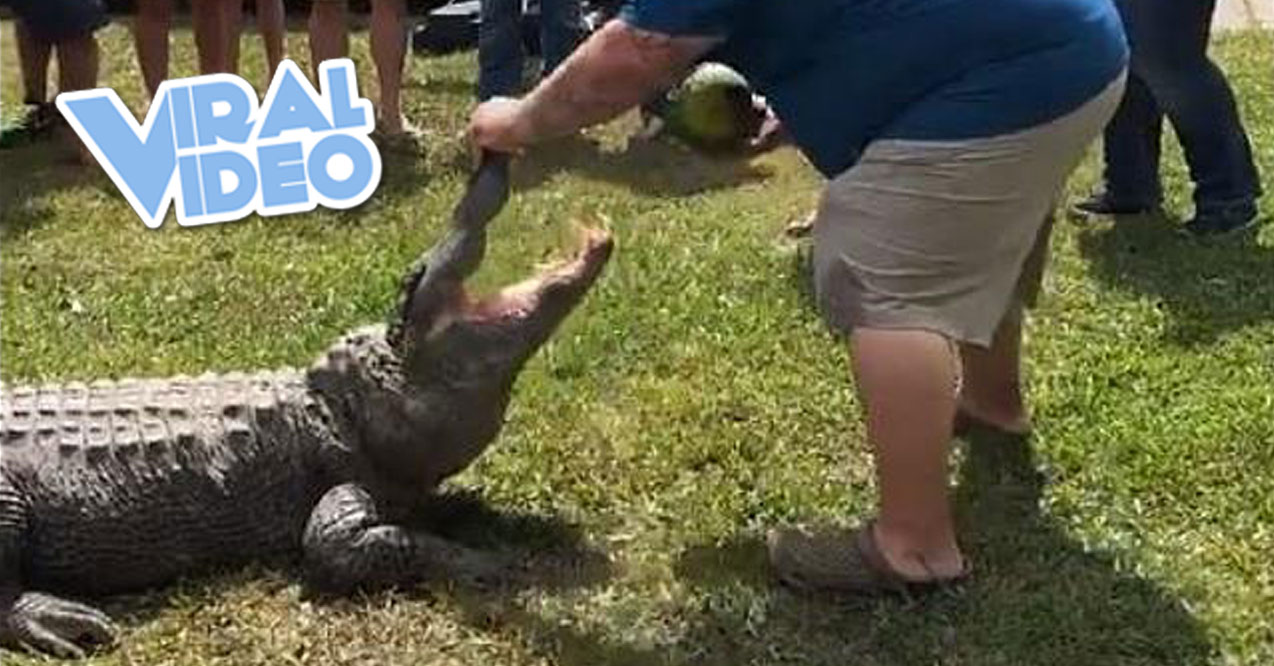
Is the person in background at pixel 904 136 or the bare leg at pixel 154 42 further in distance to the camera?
the bare leg at pixel 154 42

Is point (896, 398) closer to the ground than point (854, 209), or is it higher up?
closer to the ground

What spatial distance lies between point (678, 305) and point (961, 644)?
180cm

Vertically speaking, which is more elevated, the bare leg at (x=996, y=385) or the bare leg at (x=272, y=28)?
the bare leg at (x=996, y=385)

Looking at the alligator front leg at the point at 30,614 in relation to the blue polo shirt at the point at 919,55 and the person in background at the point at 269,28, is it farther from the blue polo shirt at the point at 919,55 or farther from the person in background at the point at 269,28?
the person in background at the point at 269,28

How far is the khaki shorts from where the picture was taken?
3.34 meters

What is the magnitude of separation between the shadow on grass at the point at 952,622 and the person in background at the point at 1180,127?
2103 mm

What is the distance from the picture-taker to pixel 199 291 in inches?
209

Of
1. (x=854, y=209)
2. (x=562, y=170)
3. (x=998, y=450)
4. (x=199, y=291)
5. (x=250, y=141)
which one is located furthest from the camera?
(x=562, y=170)

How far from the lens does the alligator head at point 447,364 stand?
3766mm

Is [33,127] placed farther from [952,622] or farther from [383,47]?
[952,622]

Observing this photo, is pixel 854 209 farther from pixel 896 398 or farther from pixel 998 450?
pixel 998 450

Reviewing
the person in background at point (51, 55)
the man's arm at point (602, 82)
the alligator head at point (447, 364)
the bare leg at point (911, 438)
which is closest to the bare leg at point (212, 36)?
the person in background at point (51, 55)

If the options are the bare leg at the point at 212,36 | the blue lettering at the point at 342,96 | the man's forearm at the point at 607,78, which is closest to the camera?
the man's forearm at the point at 607,78

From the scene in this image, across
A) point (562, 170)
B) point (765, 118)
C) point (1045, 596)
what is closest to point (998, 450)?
point (1045, 596)
